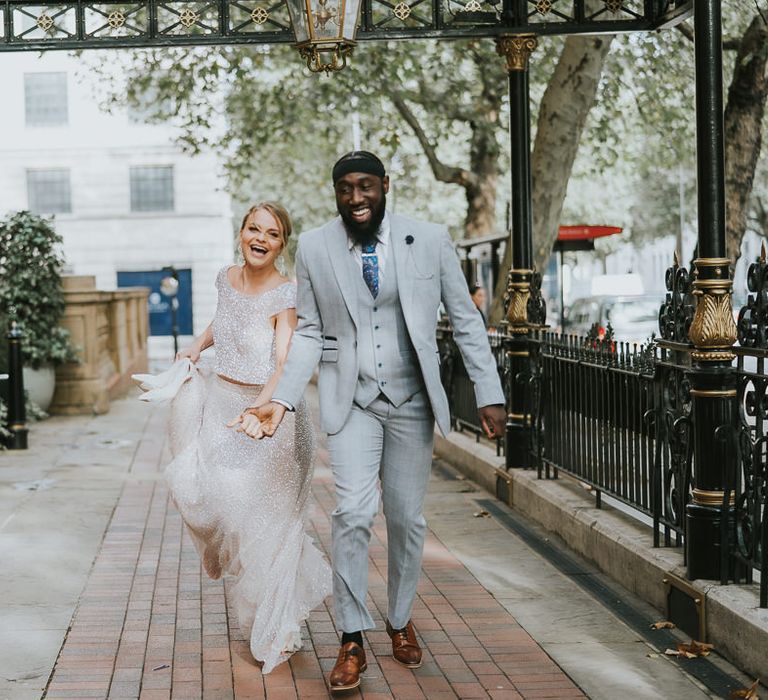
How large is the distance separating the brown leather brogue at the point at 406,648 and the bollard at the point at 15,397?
29.9 ft

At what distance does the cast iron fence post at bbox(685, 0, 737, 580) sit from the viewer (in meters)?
5.80

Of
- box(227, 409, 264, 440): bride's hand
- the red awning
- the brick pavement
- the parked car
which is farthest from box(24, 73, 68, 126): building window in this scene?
box(227, 409, 264, 440): bride's hand

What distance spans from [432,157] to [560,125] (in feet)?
24.7

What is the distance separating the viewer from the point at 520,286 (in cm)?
971

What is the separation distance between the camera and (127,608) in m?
6.64

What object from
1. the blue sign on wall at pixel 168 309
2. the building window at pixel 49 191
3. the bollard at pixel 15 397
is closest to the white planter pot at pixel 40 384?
the bollard at pixel 15 397

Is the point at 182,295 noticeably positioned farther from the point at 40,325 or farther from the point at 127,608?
the point at 127,608

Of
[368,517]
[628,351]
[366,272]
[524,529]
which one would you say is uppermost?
[366,272]

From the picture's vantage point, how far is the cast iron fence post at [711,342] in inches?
228

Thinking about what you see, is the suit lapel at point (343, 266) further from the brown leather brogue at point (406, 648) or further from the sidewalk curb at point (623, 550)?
the sidewalk curb at point (623, 550)

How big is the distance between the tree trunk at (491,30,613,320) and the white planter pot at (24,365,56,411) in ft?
20.0

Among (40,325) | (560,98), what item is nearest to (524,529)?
(560,98)

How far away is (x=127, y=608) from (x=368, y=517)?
1893mm

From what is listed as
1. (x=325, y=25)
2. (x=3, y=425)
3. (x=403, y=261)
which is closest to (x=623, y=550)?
(x=403, y=261)
